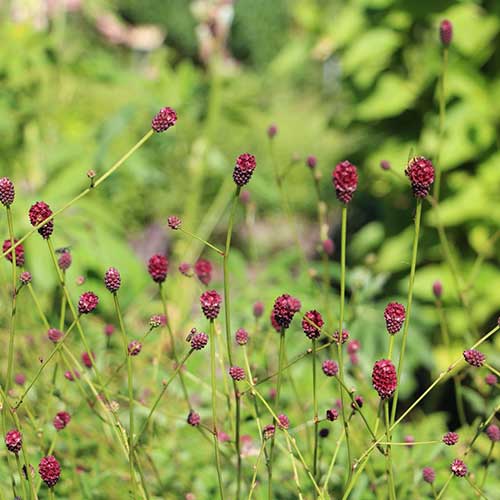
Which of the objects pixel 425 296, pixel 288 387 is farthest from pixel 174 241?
pixel 288 387

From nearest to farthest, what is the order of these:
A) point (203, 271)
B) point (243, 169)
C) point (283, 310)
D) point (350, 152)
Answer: point (243, 169) < point (283, 310) < point (203, 271) < point (350, 152)

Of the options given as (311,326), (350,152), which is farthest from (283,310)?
(350,152)

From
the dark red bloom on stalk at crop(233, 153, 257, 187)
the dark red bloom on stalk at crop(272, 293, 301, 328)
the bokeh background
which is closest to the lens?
the dark red bloom on stalk at crop(233, 153, 257, 187)

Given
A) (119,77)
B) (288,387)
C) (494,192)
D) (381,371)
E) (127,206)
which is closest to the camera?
(381,371)

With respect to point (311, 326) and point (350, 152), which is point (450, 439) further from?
point (350, 152)

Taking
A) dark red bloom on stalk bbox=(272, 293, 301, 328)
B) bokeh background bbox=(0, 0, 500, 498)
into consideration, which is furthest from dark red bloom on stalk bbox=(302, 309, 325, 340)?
bokeh background bbox=(0, 0, 500, 498)

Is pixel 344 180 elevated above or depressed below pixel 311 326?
above

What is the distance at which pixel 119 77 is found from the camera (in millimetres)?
3613

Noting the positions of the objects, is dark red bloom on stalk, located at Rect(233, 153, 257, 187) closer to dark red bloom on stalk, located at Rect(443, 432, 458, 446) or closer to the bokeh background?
dark red bloom on stalk, located at Rect(443, 432, 458, 446)

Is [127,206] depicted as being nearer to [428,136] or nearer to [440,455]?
[428,136]

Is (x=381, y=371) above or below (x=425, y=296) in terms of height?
above

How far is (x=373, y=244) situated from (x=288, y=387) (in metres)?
1.71

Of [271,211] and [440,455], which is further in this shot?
[271,211]

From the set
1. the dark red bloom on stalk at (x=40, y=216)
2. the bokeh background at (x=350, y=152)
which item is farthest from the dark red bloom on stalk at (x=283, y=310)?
the bokeh background at (x=350, y=152)
